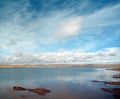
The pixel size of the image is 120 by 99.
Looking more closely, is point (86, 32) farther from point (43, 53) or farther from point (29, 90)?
point (29, 90)

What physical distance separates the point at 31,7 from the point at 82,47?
1748mm

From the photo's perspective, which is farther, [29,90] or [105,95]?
[29,90]

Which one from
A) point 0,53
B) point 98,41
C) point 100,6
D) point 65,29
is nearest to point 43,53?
point 65,29

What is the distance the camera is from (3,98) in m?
4.10

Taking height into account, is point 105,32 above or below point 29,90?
above

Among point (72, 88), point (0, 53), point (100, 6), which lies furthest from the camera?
point (72, 88)

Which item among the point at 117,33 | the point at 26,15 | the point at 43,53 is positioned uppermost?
the point at 26,15

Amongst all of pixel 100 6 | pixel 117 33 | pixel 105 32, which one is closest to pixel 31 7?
pixel 100 6

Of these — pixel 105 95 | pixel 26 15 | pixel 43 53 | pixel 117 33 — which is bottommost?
pixel 105 95

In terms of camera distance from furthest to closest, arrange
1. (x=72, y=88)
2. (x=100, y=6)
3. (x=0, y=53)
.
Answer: (x=72, y=88)
(x=0, y=53)
(x=100, y=6)

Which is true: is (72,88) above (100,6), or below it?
below

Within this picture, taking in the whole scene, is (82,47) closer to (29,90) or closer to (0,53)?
(29,90)

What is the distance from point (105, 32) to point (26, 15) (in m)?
2.16

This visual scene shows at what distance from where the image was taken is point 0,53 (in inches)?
172
